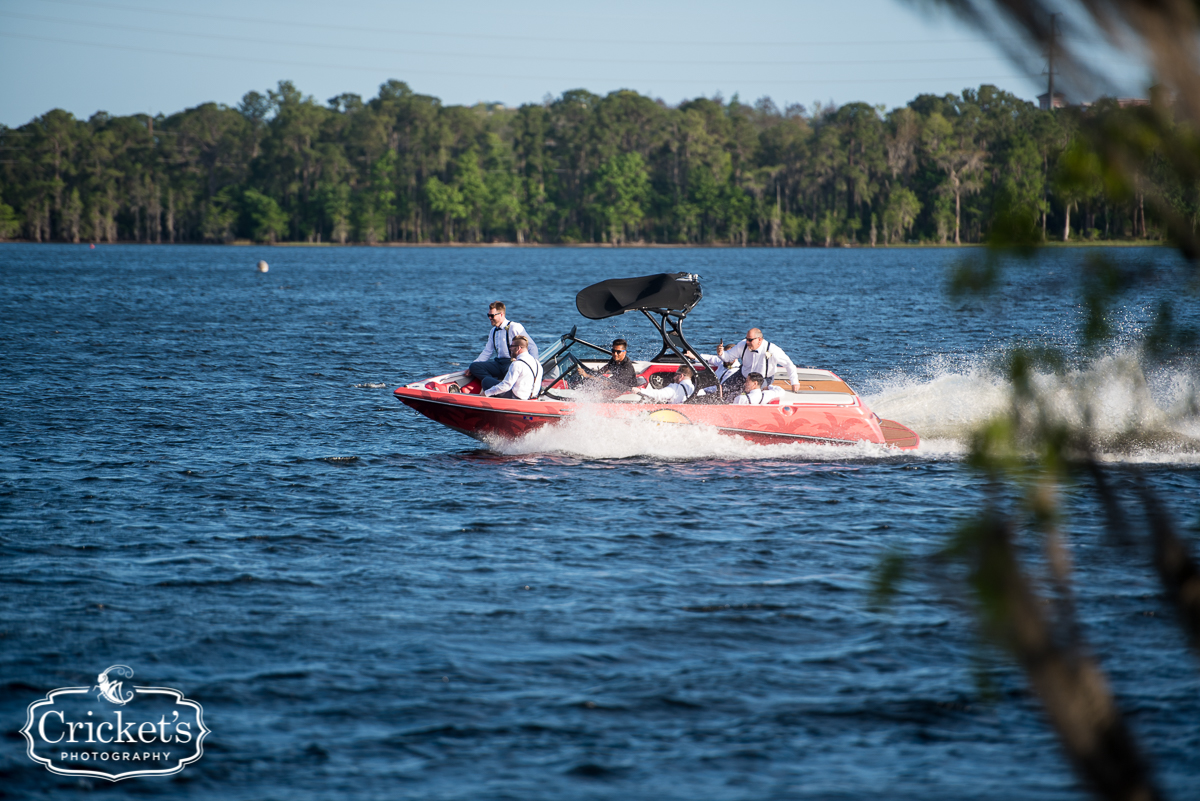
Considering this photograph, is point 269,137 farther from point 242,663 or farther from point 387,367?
point 242,663

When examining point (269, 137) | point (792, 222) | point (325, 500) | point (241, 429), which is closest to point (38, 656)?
point (325, 500)

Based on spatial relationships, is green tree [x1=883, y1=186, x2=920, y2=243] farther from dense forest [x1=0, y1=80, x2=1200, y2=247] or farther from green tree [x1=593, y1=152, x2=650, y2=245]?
green tree [x1=593, y1=152, x2=650, y2=245]

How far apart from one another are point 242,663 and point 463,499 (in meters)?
5.25

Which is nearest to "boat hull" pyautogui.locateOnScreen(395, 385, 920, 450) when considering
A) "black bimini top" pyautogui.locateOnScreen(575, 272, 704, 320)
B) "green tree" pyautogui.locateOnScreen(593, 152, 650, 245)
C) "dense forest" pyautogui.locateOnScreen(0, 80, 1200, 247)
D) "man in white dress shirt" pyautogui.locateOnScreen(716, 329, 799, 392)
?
"man in white dress shirt" pyautogui.locateOnScreen(716, 329, 799, 392)

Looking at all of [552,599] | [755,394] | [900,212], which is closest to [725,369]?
[755,394]

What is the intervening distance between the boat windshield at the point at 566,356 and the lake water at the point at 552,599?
40.9 inches

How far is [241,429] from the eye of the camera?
18.0 meters

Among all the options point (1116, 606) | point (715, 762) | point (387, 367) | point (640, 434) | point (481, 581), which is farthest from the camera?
point (387, 367)

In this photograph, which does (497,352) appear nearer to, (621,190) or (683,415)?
(683,415)

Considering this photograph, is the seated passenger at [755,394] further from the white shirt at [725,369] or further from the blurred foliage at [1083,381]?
the blurred foliage at [1083,381]

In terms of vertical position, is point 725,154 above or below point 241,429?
above

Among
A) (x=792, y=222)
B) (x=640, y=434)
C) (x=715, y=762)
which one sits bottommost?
Result: (x=715, y=762)

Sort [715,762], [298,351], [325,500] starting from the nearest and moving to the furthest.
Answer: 1. [715,762]
2. [325,500]
3. [298,351]

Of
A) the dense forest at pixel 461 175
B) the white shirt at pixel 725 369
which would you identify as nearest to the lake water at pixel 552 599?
the white shirt at pixel 725 369
